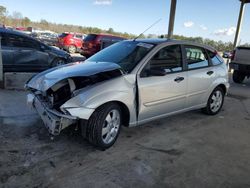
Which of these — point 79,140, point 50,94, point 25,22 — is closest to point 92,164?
point 79,140

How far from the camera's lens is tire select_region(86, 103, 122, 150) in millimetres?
3559

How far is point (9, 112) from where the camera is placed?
5023 mm

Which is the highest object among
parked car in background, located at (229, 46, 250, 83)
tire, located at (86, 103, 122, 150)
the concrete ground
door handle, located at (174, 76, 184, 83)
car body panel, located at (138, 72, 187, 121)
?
parked car in background, located at (229, 46, 250, 83)

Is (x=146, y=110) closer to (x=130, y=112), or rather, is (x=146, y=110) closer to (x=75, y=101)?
(x=130, y=112)

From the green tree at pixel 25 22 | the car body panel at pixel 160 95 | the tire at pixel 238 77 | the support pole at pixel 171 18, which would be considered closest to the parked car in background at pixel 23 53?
the support pole at pixel 171 18

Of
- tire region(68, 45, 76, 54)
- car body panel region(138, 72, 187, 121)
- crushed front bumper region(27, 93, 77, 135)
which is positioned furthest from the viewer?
tire region(68, 45, 76, 54)

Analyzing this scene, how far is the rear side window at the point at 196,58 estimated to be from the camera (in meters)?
4.98

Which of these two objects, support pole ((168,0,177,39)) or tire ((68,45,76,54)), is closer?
support pole ((168,0,177,39))

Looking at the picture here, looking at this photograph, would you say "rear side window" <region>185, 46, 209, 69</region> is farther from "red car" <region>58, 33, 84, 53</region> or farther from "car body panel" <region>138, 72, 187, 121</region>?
"red car" <region>58, 33, 84, 53</region>

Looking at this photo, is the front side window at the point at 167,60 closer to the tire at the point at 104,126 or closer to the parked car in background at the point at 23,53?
the tire at the point at 104,126

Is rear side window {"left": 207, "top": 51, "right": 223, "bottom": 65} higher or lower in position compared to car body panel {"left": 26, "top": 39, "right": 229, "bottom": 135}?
higher

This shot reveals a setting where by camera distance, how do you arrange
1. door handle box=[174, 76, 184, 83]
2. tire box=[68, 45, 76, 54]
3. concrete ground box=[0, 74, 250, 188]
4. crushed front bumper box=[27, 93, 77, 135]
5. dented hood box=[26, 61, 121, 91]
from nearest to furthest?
1. concrete ground box=[0, 74, 250, 188]
2. crushed front bumper box=[27, 93, 77, 135]
3. dented hood box=[26, 61, 121, 91]
4. door handle box=[174, 76, 184, 83]
5. tire box=[68, 45, 76, 54]

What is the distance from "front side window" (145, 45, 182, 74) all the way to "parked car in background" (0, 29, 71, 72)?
5180 millimetres

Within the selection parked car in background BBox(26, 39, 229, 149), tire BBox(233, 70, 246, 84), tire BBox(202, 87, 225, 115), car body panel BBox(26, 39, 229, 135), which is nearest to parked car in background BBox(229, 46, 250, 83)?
tire BBox(233, 70, 246, 84)
